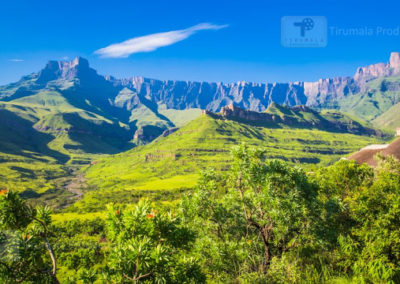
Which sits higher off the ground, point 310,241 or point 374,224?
point 374,224

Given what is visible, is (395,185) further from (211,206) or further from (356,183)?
(211,206)

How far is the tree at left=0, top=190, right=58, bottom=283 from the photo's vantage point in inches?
392

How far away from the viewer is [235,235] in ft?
77.8

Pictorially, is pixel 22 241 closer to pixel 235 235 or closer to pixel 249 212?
pixel 235 235

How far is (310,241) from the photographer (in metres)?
24.2

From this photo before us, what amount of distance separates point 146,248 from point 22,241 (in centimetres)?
514

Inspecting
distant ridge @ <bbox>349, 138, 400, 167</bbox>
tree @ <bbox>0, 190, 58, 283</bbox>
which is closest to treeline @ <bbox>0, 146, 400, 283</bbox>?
tree @ <bbox>0, 190, 58, 283</bbox>

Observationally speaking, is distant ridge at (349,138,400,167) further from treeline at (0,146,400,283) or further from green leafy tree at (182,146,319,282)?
green leafy tree at (182,146,319,282)

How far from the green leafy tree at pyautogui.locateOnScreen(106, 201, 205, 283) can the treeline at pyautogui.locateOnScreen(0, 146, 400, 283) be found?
0.15ft

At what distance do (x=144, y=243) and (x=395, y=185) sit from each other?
91.6 ft

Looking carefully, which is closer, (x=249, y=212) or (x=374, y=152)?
(x=249, y=212)

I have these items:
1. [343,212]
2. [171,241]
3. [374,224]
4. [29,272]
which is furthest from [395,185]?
[29,272]

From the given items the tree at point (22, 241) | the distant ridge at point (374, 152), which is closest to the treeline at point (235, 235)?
the tree at point (22, 241)

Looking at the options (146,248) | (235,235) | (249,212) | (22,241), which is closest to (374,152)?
(249,212)
